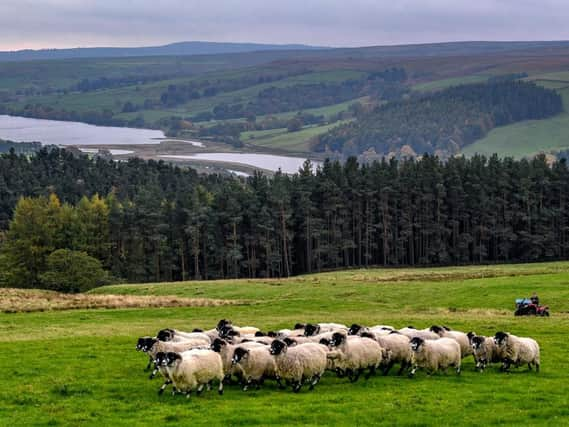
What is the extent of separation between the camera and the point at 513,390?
2620cm

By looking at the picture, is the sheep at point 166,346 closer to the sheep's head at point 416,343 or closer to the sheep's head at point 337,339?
the sheep's head at point 337,339

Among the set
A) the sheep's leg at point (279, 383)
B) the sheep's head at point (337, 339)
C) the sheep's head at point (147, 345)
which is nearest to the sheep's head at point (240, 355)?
the sheep's leg at point (279, 383)

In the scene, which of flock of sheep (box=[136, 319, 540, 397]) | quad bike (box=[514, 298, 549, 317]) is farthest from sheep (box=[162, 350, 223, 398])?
quad bike (box=[514, 298, 549, 317])

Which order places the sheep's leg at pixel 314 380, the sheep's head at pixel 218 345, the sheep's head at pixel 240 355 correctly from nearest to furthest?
the sheep's head at pixel 240 355 < the sheep's leg at pixel 314 380 < the sheep's head at pixel 218 345

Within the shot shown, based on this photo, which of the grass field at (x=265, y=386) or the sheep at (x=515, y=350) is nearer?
the grass field at (x=265, y=386)

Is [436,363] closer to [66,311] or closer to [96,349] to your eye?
[96,349]

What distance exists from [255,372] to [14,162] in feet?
503

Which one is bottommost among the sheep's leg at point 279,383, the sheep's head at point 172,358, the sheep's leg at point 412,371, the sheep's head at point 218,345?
the sheep's leg at point 412,371

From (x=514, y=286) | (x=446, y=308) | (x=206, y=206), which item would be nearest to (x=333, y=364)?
(x=446, y=308)

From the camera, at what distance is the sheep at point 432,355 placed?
2886 centimetres

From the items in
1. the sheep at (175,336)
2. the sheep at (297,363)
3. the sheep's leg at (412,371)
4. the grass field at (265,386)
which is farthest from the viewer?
the sheep at (175,336)

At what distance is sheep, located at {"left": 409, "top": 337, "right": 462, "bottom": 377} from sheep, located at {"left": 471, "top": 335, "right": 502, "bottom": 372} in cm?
105

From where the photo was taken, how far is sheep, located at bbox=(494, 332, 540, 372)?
29.6 m

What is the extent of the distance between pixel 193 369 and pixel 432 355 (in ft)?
28.9
